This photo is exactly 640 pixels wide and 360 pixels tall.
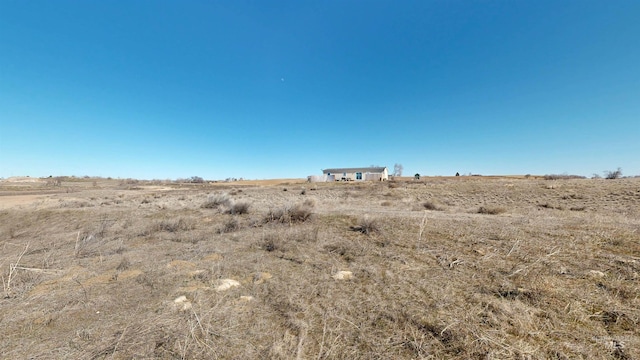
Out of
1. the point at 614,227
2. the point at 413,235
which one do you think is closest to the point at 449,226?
the point at 413,235

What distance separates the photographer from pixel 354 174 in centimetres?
5409

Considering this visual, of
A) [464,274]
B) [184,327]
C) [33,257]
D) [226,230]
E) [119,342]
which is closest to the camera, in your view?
[119,342]

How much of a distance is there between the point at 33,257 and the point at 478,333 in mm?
9315

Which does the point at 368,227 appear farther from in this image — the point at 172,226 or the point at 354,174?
the point at 354,174

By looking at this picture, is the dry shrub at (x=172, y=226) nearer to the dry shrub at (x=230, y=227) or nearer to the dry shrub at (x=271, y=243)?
the dry shrub at (x=230, y=227)

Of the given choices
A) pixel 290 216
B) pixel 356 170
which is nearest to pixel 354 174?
pixel 356 170

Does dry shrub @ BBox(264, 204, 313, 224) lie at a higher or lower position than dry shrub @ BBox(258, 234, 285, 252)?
higher

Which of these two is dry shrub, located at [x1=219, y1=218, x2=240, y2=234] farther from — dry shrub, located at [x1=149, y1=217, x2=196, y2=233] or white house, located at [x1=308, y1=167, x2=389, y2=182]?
white house, located at [x1=308, y1=167, x2=389, y2=182]

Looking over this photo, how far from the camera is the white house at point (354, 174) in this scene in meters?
51.6

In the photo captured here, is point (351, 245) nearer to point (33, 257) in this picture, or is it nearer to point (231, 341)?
point (231, 341)

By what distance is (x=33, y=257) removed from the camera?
18.7 ft

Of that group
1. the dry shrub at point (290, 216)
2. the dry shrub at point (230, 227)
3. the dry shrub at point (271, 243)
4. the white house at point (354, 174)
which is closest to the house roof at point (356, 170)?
the white house at point (354, 174)

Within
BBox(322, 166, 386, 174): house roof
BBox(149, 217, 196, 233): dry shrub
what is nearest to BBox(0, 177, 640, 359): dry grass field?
BBox(149, 217, 196, 233): dry shrub

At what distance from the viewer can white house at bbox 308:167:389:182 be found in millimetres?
51562
